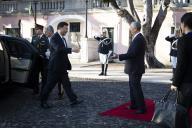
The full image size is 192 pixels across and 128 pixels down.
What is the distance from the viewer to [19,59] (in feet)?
32.8

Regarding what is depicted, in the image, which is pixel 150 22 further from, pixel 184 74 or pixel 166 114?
pixel 184 74

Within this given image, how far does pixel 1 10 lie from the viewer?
31.5m

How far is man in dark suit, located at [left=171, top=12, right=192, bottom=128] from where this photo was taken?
6078 mm

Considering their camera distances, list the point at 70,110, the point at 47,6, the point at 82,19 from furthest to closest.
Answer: the point at 47,6, the point at 82,19, the point at 70,110

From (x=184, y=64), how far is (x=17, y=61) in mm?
4870

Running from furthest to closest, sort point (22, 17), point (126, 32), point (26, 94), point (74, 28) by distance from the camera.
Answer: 1. point (22, 17)
2. point (74, 28)
3. point (126, 32)
4. point (26, 94)

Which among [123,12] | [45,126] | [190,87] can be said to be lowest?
[45,126]

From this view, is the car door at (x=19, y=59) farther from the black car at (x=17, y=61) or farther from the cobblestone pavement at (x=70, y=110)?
the cobblestone pavement at (x=70, y=110)

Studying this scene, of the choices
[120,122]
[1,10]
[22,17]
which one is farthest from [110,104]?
[1,10]

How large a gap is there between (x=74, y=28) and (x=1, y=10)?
22.3 ft

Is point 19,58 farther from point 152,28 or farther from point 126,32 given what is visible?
point 126,32

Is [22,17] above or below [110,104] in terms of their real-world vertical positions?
above

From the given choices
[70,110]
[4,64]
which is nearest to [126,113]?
[70,110]

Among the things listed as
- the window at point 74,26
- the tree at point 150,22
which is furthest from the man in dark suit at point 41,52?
the window at point 74,26
